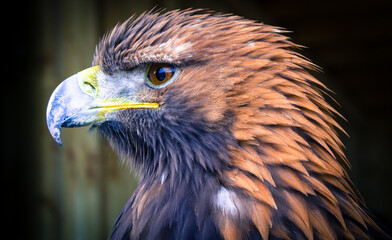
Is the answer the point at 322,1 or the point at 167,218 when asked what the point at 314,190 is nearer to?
the point at 167,218

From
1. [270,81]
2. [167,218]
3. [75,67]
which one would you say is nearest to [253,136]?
[270,81]

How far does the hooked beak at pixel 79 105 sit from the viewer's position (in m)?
1.19

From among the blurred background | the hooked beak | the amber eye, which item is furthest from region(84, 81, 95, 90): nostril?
the blurred background

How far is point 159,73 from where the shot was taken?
3.88 ft

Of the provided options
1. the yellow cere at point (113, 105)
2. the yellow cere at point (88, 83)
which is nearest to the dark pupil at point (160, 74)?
the yellow cere at point (113, 105)

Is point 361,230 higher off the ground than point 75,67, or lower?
lower

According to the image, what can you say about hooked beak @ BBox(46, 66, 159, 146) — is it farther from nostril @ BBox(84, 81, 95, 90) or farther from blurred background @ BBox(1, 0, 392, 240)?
blurred background @ BBox(1, 0, 392, 240)

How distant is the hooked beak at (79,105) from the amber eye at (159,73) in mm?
82

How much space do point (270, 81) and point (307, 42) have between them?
2.71 metres

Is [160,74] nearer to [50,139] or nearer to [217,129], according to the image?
[217,129]

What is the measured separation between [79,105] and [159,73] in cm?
31

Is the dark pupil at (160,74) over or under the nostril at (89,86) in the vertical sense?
over

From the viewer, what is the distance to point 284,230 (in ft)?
3.15

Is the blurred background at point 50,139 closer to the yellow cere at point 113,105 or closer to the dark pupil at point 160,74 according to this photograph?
the yellow cere at point 113,105
